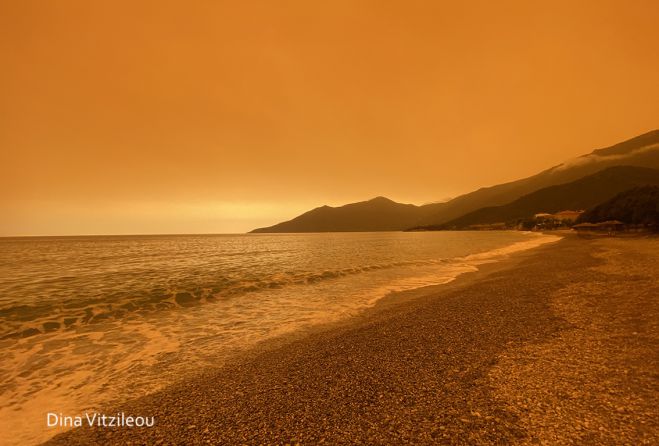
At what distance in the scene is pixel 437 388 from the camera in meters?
6.55

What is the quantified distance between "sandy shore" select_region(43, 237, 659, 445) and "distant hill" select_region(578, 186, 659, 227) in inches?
4084

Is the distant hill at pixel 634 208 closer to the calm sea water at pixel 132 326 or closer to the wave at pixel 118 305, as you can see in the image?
the calm sea water at pixel 132 326

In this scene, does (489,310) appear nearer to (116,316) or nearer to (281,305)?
(281,305)

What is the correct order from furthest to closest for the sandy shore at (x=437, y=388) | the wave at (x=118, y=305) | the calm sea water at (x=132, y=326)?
the wave at (x=118, y=305)
the calm sea water at (x=132, y=326)
the sandy shore at (x=437, y=388)

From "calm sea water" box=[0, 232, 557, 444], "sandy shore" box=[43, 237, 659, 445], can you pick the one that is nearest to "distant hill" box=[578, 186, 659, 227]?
"calm sea water" box=[0, 232, 557, 444]

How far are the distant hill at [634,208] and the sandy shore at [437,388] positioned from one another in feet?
340

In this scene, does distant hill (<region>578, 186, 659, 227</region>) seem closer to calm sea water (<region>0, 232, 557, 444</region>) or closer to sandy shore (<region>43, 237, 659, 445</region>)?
calm sea water (<region>0, 232, 557, 444</region>)

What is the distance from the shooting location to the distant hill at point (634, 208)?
82.8 m

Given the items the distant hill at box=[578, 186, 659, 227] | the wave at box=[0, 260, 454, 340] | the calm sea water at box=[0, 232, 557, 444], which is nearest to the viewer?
the calm sea water at box=[0, 232, 557, 444]

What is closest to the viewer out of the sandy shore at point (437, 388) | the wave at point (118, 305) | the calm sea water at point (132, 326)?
the sandy shore at point (437, 388)

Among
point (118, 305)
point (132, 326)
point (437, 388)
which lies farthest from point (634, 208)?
point (118, 305)

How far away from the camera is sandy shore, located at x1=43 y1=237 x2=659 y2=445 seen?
5.12 meters

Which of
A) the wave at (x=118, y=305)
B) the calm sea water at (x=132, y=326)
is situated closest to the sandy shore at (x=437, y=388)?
the calm sea water at (x=132, y=326)

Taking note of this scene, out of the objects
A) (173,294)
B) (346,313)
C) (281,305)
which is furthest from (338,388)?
(173,294)
